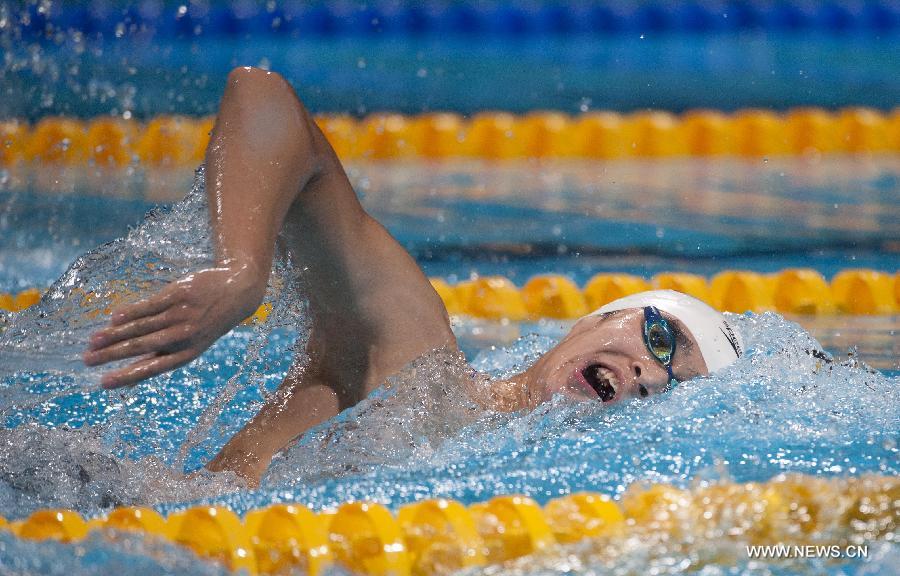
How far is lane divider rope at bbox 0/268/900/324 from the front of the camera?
11.5ft

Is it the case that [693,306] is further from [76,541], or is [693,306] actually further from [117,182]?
[117,182]

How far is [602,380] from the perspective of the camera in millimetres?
2209

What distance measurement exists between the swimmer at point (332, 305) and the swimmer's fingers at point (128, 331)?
48 millimetres

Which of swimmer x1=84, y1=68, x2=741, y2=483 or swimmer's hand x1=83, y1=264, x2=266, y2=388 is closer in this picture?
swimmer's hand x1=83, y1=264, x2=266, y2=388

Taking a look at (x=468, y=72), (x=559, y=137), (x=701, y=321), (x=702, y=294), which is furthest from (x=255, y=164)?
(x=468, y=72)

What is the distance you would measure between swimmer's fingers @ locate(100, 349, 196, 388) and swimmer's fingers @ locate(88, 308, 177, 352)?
1.4 inches

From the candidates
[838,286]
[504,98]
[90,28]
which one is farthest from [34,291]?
[90,28]

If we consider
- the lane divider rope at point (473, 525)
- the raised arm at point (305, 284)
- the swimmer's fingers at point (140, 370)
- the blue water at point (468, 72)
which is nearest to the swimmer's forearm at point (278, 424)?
the raised arm at point (305, 284)

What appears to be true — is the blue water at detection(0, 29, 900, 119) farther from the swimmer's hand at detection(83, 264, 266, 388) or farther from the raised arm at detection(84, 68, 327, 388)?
the swimmer's hand at detection(83, 264, 266, 388)

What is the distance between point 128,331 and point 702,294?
230 cm

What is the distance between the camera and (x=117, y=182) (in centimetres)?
507

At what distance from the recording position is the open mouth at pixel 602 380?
7.23 ft

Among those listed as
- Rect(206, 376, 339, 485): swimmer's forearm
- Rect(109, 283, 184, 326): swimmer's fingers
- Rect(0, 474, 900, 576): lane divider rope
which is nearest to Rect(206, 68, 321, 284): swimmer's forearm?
Rect(109, 283, 184, 326): swimmer's fingers

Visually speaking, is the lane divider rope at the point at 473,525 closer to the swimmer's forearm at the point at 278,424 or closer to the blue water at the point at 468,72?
the swimmer's forearm at the point at 278,424
